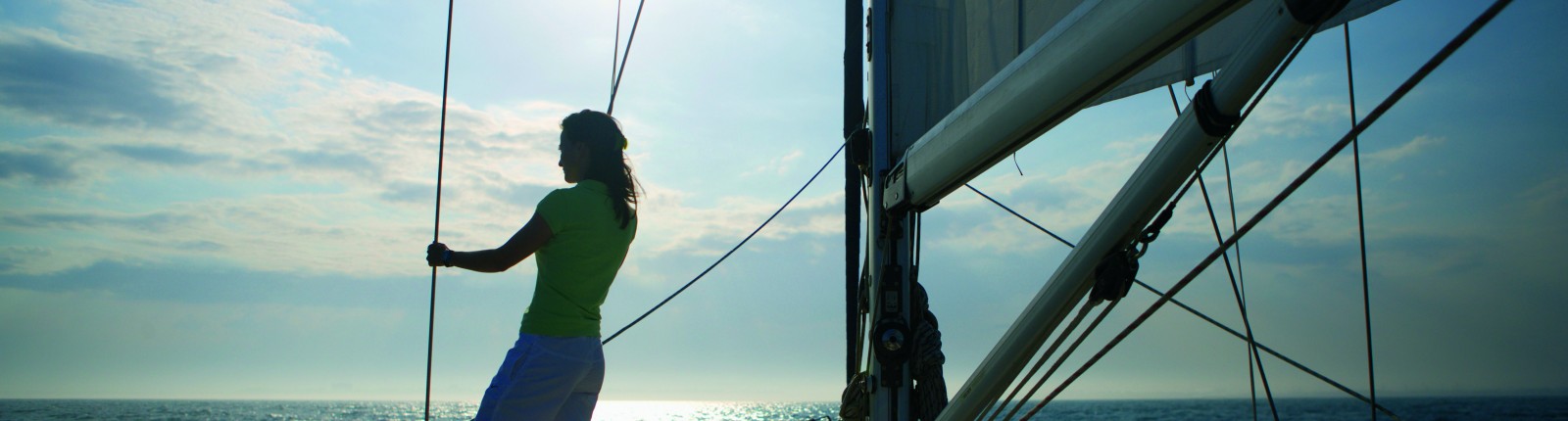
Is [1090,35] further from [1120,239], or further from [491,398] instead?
[491,398]

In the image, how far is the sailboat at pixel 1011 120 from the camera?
4.05ft

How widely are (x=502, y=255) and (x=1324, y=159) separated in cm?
151

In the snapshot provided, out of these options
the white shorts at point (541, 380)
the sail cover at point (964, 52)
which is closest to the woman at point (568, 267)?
the white shorts at point (541, 380)

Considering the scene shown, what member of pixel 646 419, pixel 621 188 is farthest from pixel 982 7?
pixel 646 419

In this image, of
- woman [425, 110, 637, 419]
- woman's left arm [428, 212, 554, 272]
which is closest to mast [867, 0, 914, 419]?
woman [425, 110, 637, 419]

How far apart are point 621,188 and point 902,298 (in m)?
0.80

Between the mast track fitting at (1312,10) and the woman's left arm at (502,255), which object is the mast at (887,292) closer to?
the woman's left arm at (502,255)

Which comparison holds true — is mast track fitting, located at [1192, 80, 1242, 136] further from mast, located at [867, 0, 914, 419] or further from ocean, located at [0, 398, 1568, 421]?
ocean, located at [0, 398, 1568, 421]

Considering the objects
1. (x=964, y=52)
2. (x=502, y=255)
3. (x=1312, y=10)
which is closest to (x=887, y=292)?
(x=964, y=52)

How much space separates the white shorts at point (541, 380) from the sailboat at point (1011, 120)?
0.80m

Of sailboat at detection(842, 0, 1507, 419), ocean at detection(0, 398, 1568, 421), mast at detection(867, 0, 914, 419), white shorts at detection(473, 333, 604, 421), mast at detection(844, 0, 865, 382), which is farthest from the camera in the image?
ocean at detection(0, 398, 1568, 421)

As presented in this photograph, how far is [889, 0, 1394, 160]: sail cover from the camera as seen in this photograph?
7.44ft

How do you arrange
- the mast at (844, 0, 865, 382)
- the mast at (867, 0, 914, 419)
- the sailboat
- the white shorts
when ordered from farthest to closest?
the mast at (844, 0, 865, 382), the mast at (867, 0, 914, 419), the white shorts, the sailboat

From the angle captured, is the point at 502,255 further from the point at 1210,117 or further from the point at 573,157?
the point at 1210,117
